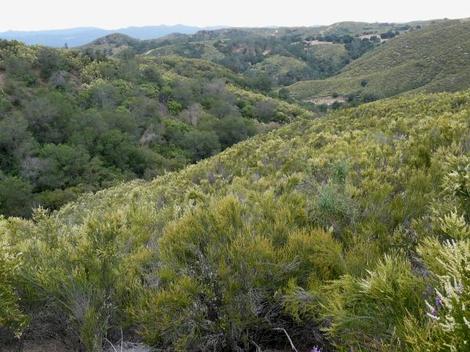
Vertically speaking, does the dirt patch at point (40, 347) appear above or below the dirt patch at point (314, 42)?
above

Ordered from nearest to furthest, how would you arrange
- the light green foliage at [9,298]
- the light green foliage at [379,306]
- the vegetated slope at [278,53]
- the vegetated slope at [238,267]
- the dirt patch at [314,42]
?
the light green foliage at [379,306] → the vegetated slope at [238,267] → the light green foliage at [9,298] → the vegetated slope at [278,53] → the dirt patch at [314,42]

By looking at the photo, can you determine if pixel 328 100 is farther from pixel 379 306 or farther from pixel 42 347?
pixel 379 306

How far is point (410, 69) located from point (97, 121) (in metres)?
51.9

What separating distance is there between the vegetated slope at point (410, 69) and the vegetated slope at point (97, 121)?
62.0ft

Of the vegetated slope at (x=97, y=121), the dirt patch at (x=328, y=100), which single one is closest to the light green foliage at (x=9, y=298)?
the vegetated slope at (x=97, y=121)

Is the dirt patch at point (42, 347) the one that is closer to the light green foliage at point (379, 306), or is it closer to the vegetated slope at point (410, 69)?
the light green foliage at point (379, 306)

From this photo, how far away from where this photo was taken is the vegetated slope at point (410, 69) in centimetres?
6362

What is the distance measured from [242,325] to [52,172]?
33101mm

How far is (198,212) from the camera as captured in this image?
3.78 metres

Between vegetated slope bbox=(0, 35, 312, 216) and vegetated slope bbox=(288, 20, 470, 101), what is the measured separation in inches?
744

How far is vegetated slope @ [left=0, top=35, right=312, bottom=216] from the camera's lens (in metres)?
33.2

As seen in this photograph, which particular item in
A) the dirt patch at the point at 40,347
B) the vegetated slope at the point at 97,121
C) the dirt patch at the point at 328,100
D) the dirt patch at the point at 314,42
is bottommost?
the dirt patch at the point at 328,100

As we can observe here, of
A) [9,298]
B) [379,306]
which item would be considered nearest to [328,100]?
[9,298]

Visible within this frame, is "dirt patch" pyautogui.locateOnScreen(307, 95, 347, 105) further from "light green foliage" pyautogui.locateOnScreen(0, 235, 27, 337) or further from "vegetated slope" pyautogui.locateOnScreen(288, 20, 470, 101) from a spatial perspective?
"light green foliage" pyautogui.locateOnScreen(0, 235, 27, 337)
